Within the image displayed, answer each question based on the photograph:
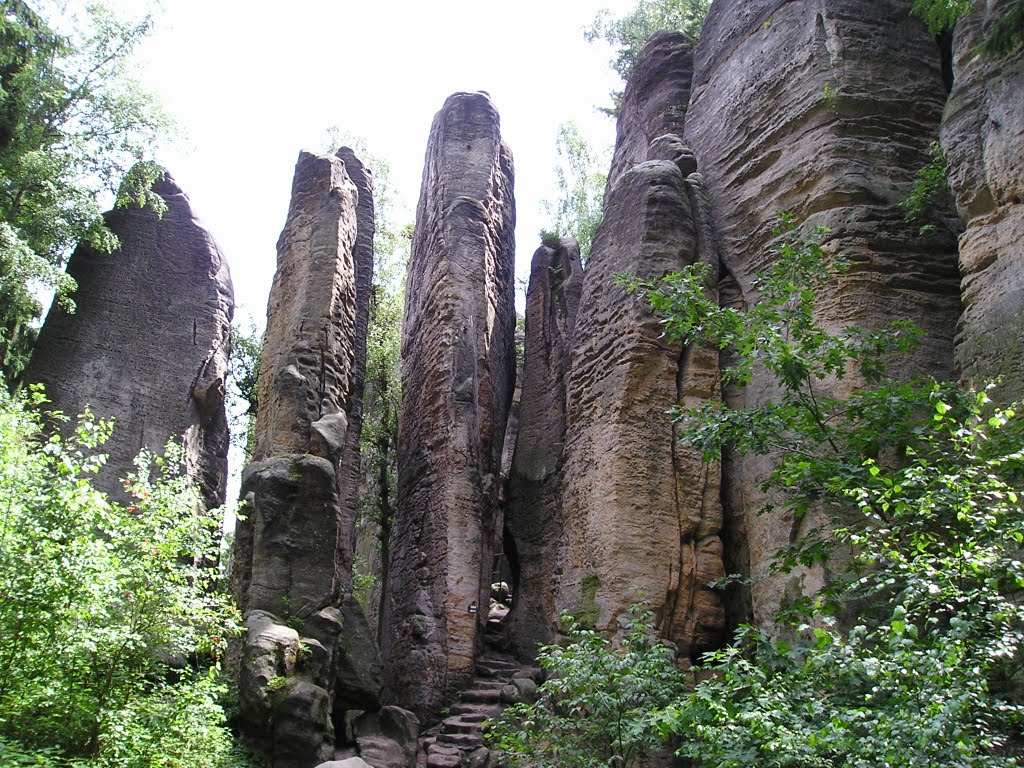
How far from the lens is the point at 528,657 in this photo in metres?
13.8

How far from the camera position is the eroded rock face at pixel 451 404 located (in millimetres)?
13266

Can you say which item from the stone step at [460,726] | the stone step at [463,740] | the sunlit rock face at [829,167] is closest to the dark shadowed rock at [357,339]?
the stone step at [460,726]

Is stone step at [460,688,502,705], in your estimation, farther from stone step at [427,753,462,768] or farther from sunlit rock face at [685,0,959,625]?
sunlit rock face at [685,0,959,625]

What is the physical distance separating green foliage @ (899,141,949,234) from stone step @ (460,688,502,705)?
Result: 855 centimetres

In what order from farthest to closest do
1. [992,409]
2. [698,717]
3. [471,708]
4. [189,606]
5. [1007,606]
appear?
[471,708]
[189,606]
[992,409]
[698,717]
[1007,606]

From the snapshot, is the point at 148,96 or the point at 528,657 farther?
the point at 148,96

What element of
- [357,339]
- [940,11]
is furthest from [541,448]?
[940,11]

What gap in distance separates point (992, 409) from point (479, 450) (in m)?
8.29

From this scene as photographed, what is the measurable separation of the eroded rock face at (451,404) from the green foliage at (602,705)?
4.55 metres

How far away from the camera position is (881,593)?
337 inches

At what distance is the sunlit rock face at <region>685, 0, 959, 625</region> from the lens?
10.3 metres

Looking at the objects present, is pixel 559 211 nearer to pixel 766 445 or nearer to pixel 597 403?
pixel 597 403

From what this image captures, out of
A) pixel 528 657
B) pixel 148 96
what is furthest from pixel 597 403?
pixel 148 96

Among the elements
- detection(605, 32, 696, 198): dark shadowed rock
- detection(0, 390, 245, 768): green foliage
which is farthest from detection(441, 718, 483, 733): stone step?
detection(605, 32, 696, 198): dark shadowed rock
